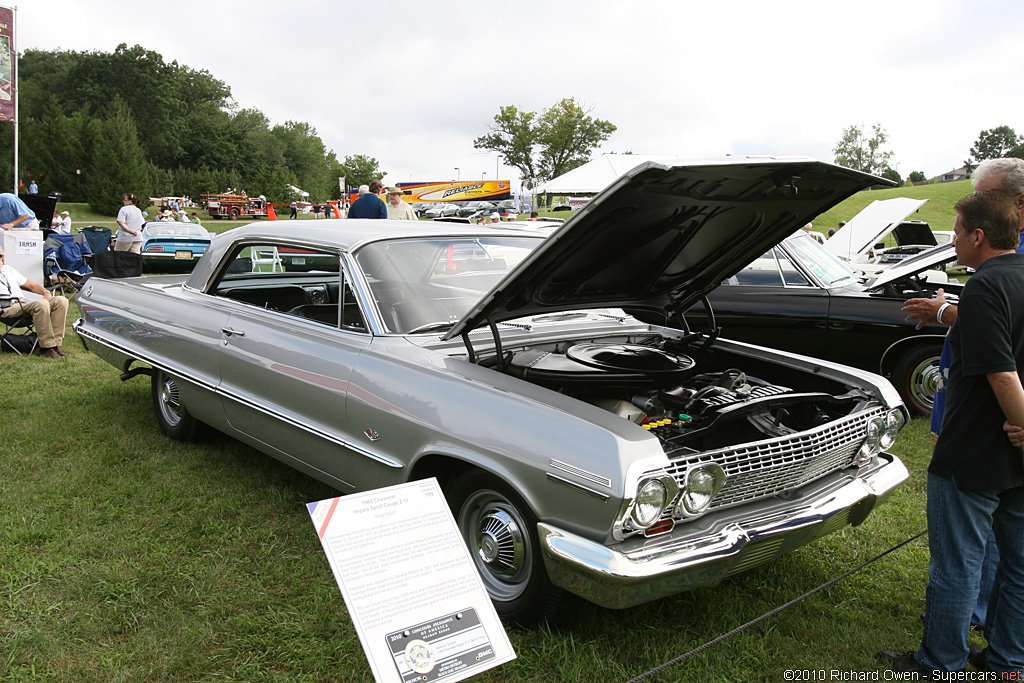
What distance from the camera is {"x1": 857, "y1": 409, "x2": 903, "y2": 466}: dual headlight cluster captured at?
288 cm

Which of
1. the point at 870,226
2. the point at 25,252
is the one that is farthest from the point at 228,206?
the point at 870,226

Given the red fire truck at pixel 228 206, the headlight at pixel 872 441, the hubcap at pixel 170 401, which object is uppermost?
the red fire truck at pixel 228 206

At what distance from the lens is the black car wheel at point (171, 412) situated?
4.57m

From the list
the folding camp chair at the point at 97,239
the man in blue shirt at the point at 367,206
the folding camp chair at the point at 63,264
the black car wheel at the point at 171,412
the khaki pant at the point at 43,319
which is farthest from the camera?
the folding camp chair at the point at 97,239

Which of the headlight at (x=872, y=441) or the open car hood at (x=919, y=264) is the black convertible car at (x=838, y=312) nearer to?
the open car hood at (x=919, y=264)

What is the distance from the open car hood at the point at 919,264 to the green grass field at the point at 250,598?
1827 millimetres

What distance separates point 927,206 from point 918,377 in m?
41.3

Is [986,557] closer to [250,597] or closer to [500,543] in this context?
[500,543]

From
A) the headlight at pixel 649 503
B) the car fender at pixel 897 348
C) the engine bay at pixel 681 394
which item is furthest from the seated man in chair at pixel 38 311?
the car fender at pixel 897 348

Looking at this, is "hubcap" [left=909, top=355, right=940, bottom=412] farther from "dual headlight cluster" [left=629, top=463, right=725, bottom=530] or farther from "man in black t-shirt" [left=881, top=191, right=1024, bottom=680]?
"dual headlight cluster" [left=629, top=463, right=725, bottom=530]

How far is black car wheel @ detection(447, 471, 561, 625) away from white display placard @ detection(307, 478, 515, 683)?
626mm

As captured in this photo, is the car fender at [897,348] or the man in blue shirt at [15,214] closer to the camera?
the car fender at [897,348]

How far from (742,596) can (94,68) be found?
3405 inches

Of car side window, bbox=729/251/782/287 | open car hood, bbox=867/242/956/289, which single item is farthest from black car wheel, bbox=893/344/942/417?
car side window, bbox=729/251/782/287
